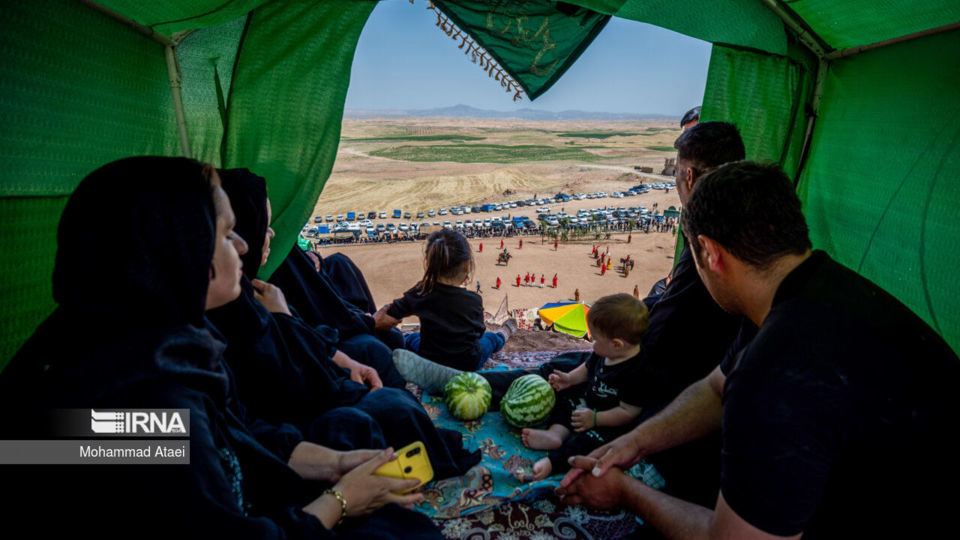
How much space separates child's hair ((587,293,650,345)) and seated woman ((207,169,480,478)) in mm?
922

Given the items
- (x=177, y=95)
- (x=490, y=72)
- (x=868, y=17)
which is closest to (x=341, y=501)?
(x=177, y=95)

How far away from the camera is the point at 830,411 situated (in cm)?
120

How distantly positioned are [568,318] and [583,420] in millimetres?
7146

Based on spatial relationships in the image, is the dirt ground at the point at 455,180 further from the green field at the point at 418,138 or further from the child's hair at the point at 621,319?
the child's hair at the point at 621,319

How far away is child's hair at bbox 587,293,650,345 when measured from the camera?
2.51m

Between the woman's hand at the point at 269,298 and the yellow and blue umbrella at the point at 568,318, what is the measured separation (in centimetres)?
692

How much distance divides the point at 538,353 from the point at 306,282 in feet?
6.84

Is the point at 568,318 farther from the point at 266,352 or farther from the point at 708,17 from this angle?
the point at 266,352

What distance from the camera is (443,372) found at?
10.3 feet

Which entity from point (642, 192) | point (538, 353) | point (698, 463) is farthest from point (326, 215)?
point (698, 463)

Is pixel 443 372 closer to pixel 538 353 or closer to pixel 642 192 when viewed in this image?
pixel 538 353

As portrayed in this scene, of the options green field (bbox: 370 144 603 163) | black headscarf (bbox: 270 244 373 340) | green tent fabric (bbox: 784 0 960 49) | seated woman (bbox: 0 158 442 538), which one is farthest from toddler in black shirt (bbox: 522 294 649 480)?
green field (bbox: 370 144 603 163)

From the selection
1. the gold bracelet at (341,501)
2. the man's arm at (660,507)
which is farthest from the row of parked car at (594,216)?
the gold bracelet at (341,501)

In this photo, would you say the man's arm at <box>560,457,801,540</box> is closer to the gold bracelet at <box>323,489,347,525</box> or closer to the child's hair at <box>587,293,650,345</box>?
the child's hair at <box>587,293,650,345</box>
